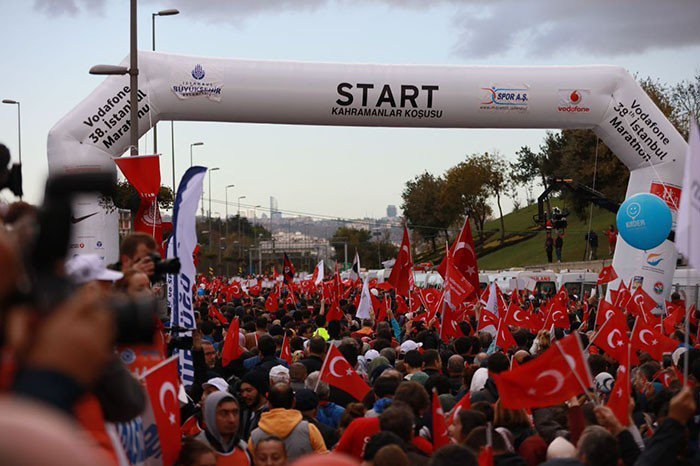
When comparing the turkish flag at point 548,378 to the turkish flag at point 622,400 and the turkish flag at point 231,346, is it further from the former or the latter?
the turkish flag at point 231,346

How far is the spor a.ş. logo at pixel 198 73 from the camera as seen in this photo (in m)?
19.4

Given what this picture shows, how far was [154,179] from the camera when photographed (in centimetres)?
1283

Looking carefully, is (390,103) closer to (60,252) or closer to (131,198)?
(131,198)

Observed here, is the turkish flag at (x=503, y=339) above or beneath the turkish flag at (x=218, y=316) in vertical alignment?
above

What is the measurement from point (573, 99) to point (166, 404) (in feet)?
54.6

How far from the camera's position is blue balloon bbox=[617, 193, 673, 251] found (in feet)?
58.9

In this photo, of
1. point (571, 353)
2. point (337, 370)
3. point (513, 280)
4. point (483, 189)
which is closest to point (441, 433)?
point (571, 353)

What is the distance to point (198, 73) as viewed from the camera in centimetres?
1945

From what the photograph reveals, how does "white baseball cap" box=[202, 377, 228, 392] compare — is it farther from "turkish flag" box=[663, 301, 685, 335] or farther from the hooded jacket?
"turkish flag" box=[663, 301, 685, 335]

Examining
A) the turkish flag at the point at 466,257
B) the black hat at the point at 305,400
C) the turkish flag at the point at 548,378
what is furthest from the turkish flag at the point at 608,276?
the turkish flag at the point at 548,378

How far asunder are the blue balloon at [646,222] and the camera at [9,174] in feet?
45.0

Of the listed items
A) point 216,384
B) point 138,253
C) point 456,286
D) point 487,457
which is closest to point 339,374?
point 216,384

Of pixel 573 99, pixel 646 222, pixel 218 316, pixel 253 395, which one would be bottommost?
pixel 218 316

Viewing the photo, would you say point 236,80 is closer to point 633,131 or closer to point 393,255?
point 633,131
